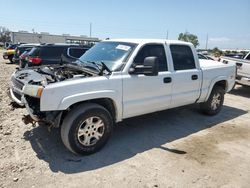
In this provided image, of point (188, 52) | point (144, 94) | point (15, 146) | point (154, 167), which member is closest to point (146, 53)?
point (144, 94)

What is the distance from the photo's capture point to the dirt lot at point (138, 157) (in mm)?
3539

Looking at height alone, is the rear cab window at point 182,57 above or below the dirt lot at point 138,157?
above

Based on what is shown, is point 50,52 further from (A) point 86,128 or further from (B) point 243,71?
(A) point 86,128

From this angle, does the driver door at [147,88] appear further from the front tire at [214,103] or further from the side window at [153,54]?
the front tire at [214,103]

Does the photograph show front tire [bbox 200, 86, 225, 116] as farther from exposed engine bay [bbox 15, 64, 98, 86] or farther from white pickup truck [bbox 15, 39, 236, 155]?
exposed engine bay [bbox 15, 64, 98, 86]

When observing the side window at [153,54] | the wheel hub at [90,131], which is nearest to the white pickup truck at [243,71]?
the side window at [153,54]

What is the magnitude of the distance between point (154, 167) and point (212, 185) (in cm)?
85

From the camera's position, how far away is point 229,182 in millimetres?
3623

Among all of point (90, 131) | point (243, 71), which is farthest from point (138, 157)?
point (243, 71)

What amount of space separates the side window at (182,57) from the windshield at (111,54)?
42.3 inches

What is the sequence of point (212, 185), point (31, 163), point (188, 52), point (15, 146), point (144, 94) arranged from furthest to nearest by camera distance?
point (188, 52), point (144, 94), point (15, 146), point (31, 163), point (212, 185)

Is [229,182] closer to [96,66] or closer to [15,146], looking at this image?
[96,66]

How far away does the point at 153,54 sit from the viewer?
4922 millimetres

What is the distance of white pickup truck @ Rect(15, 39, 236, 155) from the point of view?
3836mm
